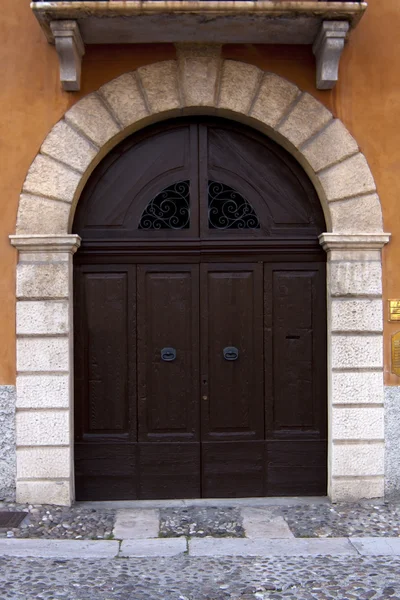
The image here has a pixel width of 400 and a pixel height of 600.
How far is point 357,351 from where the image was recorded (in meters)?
6.79

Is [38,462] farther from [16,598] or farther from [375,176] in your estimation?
[375,176]

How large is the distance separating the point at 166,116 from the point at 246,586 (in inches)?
167

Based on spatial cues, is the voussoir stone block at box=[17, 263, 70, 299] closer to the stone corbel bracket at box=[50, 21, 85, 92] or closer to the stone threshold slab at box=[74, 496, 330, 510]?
the stone corbel bracket at box=[50, 21, 85, 92]

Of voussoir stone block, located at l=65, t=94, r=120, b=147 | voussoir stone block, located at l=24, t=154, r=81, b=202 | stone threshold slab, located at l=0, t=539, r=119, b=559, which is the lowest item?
stone threshold slab, located at l=0, t=539, r=119, b=559

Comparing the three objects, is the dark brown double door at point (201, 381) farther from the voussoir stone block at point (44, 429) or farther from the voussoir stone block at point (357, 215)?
the voussoir stone block at point (357, 215)

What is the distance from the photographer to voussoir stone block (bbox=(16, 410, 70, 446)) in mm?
6645

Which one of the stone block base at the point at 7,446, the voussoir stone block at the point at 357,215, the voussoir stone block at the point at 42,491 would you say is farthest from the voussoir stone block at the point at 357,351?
the stone block base at the point at 7,446

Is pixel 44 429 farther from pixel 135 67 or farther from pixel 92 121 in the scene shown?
pixel 135 67

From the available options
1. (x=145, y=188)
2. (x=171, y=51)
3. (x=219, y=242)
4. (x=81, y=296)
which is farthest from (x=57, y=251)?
(x=171, y=51)

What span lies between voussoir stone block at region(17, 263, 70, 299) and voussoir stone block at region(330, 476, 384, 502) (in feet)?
10.1

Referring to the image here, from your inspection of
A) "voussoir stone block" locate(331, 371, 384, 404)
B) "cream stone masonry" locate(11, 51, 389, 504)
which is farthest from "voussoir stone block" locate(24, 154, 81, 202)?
"voussoir stone block" locate(331, 371, 384, 404)

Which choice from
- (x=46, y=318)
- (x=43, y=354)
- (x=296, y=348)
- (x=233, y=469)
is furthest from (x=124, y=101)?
(x=233, y=469)

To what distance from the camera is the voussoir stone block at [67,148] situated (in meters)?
6.74

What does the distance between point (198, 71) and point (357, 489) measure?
414 cm
